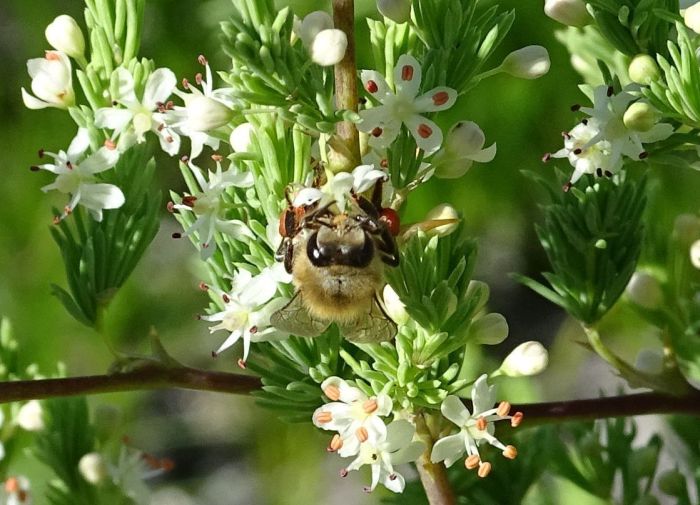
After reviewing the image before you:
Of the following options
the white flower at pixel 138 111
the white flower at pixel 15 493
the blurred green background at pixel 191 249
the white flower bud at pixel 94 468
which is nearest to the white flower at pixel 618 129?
the white flower at pixel 138 111

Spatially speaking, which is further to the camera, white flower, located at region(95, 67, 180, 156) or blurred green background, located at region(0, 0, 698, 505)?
blurred green background, located at region(0, 0, 698, 505)

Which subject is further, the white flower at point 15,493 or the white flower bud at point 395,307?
the white flower at point 15,493

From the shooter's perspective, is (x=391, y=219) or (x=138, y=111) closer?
(x=391, y=219)

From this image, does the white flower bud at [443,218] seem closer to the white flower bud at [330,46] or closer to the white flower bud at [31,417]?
the white flower bud at [330,46]

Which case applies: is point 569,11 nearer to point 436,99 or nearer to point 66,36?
point 436,99

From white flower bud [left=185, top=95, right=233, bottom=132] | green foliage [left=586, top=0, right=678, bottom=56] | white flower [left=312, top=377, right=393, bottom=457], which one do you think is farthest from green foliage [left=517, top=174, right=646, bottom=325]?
white flower bud [left=185, top=95, right=233, bottom=132]

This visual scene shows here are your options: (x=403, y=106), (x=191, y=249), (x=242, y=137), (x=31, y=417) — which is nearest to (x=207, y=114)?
(x=242, y=137)

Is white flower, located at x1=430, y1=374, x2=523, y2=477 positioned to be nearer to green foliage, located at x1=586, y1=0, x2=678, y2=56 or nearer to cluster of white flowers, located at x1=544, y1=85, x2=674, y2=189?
cluster of white flowers, located at x1=544, y1=85, x2=674, y2=189
